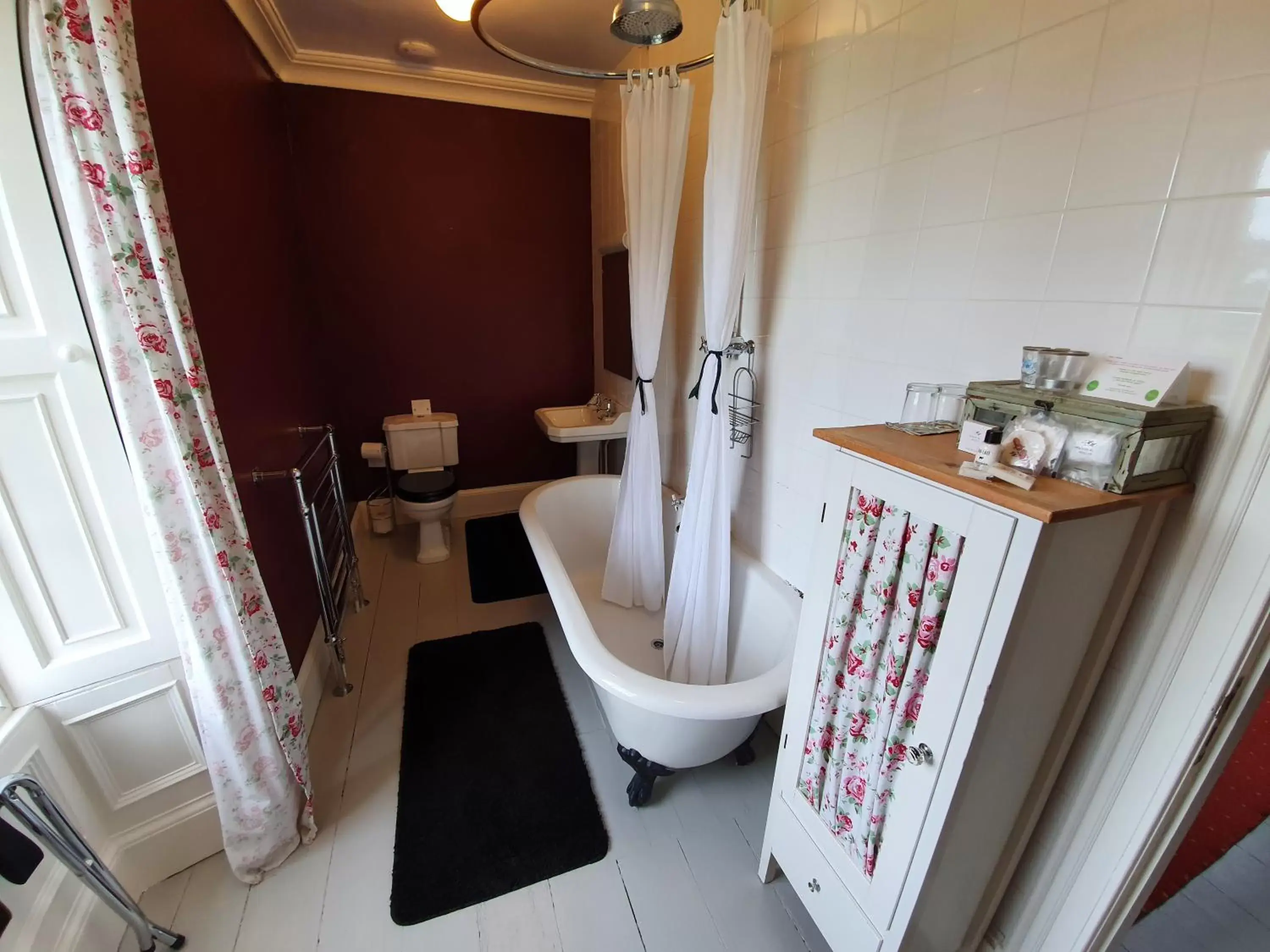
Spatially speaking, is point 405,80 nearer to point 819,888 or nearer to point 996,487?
point 996,487

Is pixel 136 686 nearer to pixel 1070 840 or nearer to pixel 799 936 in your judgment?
pixel 799 936

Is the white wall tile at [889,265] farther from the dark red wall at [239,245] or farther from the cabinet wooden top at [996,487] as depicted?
the dark red wall at [239,245]

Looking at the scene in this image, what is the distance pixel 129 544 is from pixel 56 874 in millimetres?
714

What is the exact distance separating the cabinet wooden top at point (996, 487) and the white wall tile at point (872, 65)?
87 cm

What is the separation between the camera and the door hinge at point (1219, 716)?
773 mm

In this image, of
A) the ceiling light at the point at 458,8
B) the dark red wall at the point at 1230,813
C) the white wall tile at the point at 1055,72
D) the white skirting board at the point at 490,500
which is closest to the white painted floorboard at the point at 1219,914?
the dark red wall at the point at 1230,813

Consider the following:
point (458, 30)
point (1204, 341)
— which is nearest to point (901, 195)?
point (1204, 341)

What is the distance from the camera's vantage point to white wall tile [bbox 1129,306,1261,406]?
719 mm

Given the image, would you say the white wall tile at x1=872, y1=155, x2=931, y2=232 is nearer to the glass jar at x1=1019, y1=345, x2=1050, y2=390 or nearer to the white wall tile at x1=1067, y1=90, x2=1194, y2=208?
the white wall tile at x1=1067, y1=90, x2=1194, y2=208

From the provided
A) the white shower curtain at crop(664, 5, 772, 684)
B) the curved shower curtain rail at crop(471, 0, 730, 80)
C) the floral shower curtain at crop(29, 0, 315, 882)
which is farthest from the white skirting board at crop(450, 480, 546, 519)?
the curved shower curtain rail at crop(471, 0, 730, 80)

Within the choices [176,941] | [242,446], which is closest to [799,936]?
[176,941]

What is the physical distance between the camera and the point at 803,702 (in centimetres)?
116

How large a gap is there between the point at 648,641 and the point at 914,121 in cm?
189

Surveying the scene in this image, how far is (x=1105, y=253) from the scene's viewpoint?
33.4 inches
